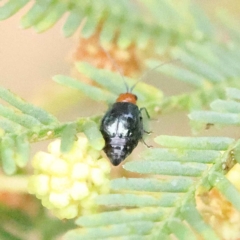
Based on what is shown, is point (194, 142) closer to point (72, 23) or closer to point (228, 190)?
point (228, 190)

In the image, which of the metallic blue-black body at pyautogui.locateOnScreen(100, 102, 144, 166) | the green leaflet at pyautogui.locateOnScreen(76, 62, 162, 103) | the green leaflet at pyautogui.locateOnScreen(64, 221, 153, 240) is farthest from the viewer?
the green leaflet at pyautogui.locateOnScreen(76, 62, 162, 103)

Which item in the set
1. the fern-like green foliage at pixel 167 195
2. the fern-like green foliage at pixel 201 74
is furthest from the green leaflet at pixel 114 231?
the fern-like green foliage at pixel 201 74

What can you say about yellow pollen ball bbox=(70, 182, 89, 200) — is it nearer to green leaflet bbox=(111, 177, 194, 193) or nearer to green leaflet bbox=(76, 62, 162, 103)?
green leaflet bbox=(111, 177, 194, 193)

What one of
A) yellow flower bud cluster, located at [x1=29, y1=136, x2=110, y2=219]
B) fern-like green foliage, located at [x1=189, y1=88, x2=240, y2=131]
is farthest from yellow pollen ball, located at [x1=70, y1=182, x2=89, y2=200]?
fern-like green foliage, located at [x1=189, y1=88, x2=240, y2=131]

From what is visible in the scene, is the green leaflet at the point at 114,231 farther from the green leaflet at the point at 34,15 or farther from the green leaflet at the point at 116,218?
the green leaflet at the point at 34,15

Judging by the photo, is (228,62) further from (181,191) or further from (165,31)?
(181,191)
